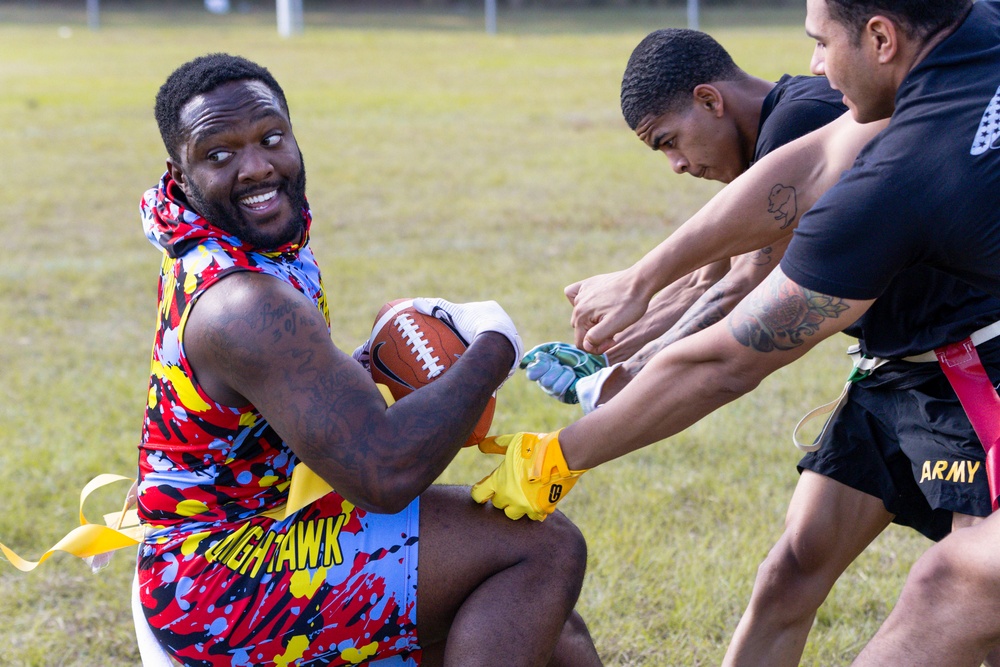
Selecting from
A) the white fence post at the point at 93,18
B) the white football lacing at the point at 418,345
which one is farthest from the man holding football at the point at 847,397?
the white fence post at the point at 93,18

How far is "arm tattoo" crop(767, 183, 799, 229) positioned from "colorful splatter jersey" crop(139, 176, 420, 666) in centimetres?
126

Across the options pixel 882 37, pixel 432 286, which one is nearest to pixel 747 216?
pixel 882 37

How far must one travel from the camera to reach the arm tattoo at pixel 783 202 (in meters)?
3.00

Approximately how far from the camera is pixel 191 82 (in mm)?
2871

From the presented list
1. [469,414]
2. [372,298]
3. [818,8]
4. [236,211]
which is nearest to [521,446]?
[469,414]

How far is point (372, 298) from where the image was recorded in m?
8.00

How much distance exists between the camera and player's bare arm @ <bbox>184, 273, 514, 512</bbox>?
256 centimetres

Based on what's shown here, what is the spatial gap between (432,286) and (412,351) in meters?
5.30

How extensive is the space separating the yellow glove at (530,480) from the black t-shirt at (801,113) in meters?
1.22

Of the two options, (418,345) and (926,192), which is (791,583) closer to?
(418,345)

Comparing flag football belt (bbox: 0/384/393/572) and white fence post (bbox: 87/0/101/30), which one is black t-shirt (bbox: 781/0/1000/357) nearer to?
flag football belt (bbox: 0/384/393/572)

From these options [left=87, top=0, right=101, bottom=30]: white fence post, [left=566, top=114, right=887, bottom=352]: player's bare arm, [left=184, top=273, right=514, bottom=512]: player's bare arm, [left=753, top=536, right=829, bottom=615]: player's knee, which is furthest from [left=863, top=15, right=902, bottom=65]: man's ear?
[left=87, top=0, right=101, bottom=30]: white fence post

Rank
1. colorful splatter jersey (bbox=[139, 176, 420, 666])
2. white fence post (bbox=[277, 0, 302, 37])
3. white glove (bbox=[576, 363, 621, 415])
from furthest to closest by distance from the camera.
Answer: white fence post (bbox=[277, 0, 302, 37]) → white glove (bbox=[576, 363, 621, 415]) → colorful splatter jersey (bbox=[139, 176, 420, 666])

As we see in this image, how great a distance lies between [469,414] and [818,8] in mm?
1257
